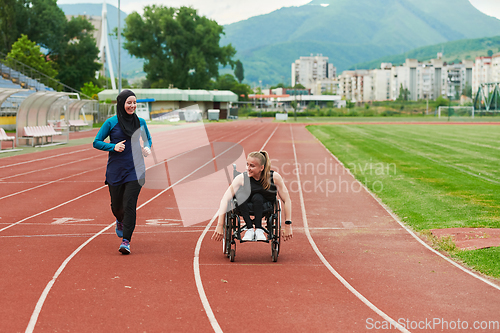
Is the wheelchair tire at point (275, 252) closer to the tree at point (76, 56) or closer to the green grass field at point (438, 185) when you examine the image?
the green grass field at point (438, 185)

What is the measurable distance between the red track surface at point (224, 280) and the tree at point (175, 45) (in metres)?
88.1

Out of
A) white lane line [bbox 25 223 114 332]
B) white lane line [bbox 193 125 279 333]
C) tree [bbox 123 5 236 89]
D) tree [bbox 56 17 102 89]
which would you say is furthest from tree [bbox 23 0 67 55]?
white lane line [bbox 193 125 279 333]

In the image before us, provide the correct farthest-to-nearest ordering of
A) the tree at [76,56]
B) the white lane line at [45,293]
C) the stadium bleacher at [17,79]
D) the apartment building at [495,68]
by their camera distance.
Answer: the apartment building at [495,68] → the tree at [76,56] → the stadium bleacher at [17,79] → the white lane line at [45,293]

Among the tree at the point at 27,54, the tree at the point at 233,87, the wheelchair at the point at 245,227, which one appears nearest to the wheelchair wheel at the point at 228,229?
the wheelchair at the point at 245,227

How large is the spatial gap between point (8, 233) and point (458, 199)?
8.53 meters

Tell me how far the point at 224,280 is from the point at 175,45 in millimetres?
93808

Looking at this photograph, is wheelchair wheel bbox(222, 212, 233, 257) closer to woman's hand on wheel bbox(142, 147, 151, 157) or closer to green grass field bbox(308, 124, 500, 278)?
woman's hand on wheel bbox(142, 147, 151, 157)

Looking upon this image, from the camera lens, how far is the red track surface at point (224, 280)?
4.68 metres

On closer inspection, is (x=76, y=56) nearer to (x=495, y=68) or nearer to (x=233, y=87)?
(x=233, y=87)

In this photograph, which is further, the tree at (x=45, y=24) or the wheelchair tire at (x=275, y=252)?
the tree at (x=45, y=24)

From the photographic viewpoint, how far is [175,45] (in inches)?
3780

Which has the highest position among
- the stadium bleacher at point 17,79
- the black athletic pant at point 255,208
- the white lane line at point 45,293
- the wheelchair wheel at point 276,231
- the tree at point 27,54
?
the tree at point 27,54

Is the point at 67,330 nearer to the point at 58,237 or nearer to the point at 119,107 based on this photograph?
the point at 119,107

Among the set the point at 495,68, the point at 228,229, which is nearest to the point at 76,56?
the point at 228,229
